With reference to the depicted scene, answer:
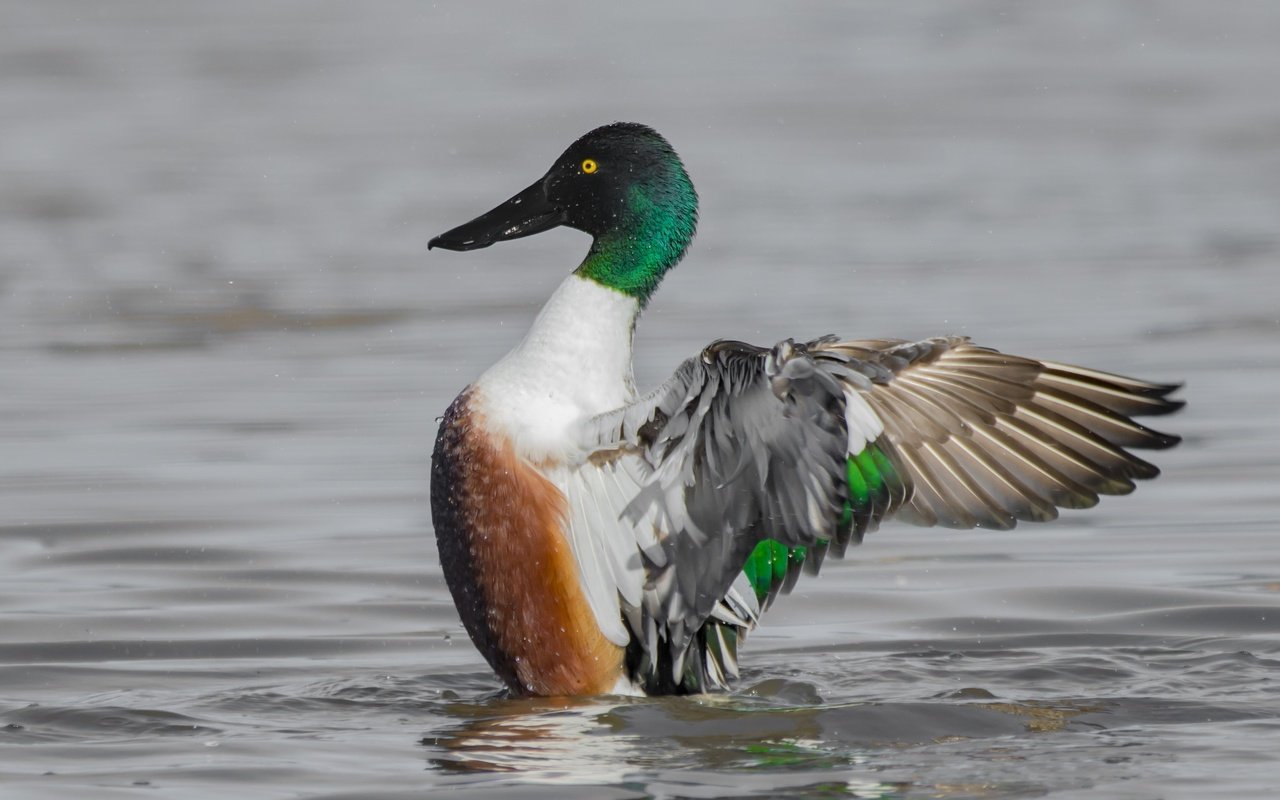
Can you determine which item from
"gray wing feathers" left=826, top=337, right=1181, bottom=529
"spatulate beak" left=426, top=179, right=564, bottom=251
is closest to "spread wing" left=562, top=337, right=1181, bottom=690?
"gray wing feathers" left=826, top=337, right=1181, bottom=529

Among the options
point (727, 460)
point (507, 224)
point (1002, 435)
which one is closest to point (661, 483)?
point (727, 460)

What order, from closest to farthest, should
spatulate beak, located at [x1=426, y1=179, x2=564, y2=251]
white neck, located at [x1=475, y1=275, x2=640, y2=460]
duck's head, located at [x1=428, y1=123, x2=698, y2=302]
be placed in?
white neck, located at [x1=475, y1=275, x2=640, y2=460], duck's head, located at [x1=428, y1=123, x2=698, y2=302], spatulate beak, located at [x1=426, y1=179, x2=564, y2=251]

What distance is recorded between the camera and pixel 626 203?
5.69 m

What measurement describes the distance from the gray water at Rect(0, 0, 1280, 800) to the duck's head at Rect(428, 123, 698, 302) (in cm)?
110

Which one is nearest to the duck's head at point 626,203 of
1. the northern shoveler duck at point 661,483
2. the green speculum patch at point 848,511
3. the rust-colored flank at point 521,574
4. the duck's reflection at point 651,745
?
the northern shoveler duck at point 661,483

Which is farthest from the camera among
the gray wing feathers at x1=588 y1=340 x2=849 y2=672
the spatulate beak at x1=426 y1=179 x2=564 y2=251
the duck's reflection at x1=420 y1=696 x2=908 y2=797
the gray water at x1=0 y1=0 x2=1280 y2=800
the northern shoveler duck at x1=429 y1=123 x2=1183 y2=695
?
the spatulate beak at x1=426 y1=179 x2=564 y2=251

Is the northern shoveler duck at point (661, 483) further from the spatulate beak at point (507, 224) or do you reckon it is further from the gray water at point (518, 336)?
the spatulate beak at point (507, 224)

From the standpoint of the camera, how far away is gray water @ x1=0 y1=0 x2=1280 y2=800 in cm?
499

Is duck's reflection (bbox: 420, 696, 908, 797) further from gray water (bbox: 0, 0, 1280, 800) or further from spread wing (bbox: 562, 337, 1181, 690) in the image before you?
spread wing (bbox: 562, 337, 1181, 690)

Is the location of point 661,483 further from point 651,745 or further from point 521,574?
point 651,745

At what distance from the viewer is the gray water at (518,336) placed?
196 inches

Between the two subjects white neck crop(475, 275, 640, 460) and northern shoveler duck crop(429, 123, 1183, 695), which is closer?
northern shoveler duck crop(429, 123, 1183, 695)

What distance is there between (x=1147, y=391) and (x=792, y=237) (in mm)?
7170

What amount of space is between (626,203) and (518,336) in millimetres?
4392
